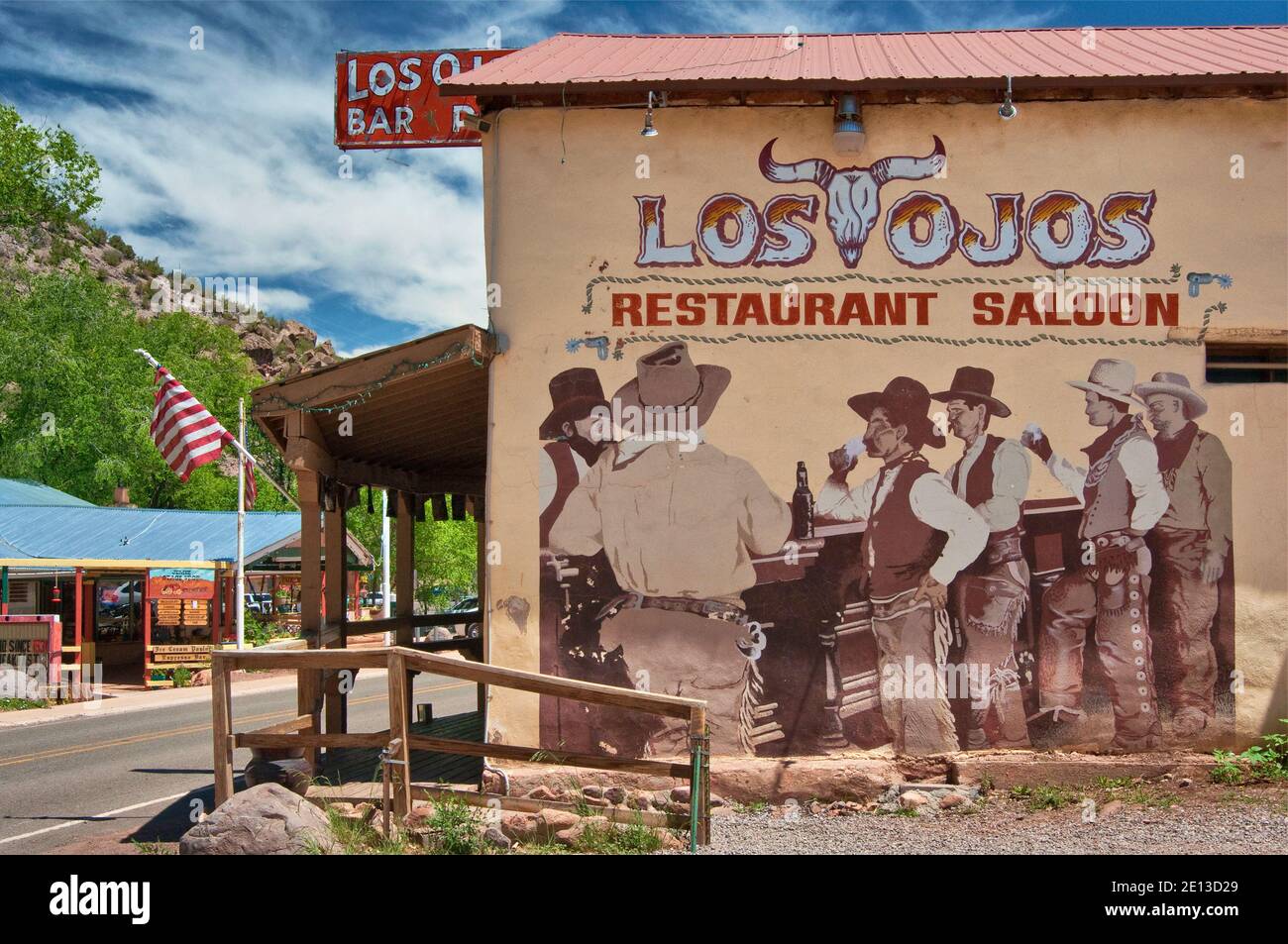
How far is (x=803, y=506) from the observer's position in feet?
26.6

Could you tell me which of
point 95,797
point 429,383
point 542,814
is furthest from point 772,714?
point 95,797

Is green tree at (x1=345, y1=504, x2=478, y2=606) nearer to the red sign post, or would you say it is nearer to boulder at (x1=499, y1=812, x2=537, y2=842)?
the red sign post

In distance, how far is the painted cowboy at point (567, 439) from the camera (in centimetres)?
819

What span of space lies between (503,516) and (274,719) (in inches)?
371

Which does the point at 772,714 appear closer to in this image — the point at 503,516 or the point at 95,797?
the point at 503,516

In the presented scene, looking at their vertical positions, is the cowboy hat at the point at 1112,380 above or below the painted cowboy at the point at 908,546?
above

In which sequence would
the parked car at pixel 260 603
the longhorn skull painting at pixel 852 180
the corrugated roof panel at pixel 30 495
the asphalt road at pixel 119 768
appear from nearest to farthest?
the longhorn skull painting at pixel 852 180 < the asphalt road at pixel 119 768 < the corrugated roof panel at pixel 30 495 < the parked car at pixel 260 603

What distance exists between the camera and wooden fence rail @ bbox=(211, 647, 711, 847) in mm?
5973

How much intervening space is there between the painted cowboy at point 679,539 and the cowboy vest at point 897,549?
2.27ft

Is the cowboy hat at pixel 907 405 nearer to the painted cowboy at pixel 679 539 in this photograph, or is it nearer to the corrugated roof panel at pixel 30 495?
the painted cowboy at pixel 679 539

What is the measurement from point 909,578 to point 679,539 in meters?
1.86

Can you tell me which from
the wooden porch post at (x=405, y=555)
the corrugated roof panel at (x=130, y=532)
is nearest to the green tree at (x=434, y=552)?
the corrugated roof panel at (x=130, y=532)

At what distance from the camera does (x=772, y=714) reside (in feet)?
26.2

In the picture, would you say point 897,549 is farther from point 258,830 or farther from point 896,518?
point 258,830
